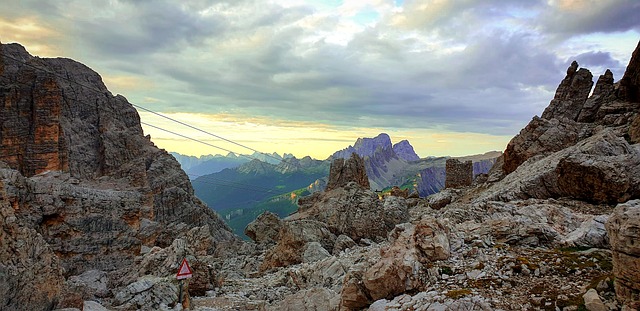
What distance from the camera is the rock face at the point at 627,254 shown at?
794 cm

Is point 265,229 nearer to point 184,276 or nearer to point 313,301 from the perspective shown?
point 184,276

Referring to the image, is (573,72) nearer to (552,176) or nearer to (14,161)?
(552,176)

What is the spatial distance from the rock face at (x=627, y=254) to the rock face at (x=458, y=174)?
56.4 m

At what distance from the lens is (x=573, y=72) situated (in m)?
54.8

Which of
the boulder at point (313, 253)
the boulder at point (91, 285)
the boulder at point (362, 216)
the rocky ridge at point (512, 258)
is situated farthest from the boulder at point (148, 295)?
the boulder at point (362, 216)

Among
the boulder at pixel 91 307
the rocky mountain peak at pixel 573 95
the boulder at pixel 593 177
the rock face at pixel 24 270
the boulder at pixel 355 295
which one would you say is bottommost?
the boulder at pixel 91 307

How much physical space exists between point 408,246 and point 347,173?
222 ft

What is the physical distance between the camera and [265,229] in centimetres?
5662

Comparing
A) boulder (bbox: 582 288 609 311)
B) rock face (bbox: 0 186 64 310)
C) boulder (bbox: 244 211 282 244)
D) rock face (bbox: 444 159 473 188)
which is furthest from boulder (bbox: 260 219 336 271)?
rock face (bbox: 444 159 473 188)

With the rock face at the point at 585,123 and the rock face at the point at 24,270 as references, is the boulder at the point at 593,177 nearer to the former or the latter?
the rock face at the point at 585,123

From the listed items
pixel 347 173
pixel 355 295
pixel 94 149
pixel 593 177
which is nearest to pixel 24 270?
pixel 355 295

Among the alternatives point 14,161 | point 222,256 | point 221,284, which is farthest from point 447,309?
point 14,161

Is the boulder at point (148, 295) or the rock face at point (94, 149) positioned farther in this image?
the rock face at point (94, 149)

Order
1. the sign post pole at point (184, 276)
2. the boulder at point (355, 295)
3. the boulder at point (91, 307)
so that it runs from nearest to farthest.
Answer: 1. the boulder at point (355, 295)
2. the boulder at point (91, 307)
3. the sign post pole at point (184, 276)
